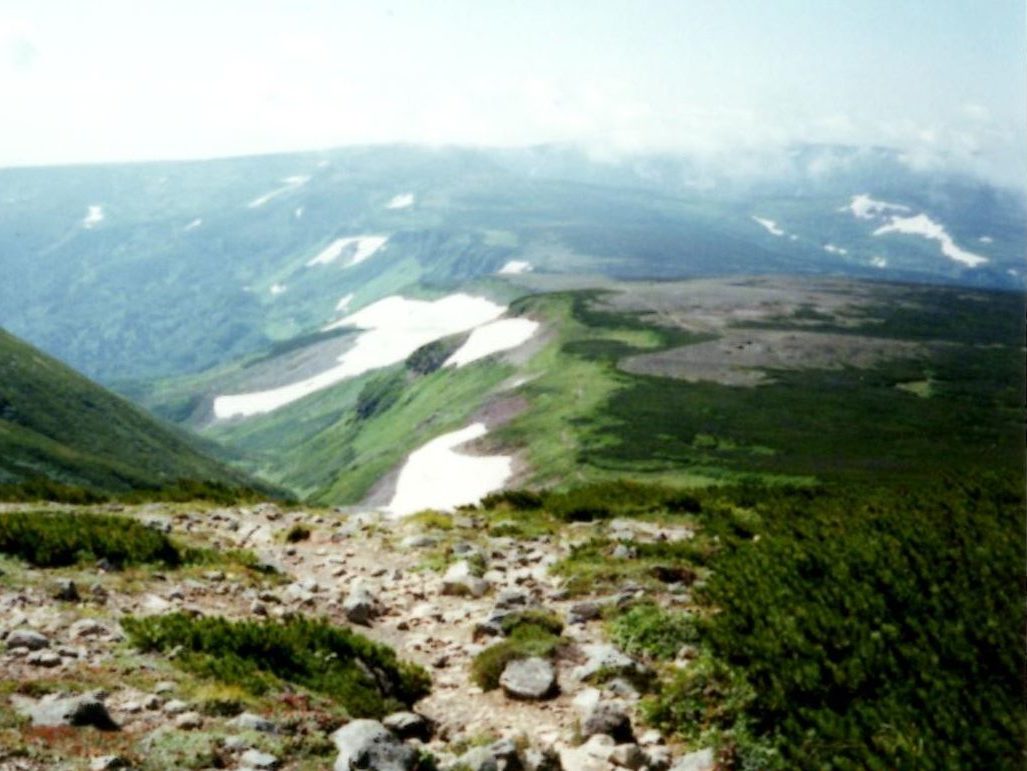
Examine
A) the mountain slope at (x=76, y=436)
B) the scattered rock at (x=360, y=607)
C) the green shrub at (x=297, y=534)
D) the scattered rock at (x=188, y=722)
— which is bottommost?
the mountain slope at (x=76, y=436)

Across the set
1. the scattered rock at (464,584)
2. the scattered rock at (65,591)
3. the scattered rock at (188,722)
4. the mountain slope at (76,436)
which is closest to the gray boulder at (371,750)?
the scattered rock at (188,722)

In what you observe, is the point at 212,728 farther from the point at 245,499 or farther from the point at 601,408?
the point at 601,408

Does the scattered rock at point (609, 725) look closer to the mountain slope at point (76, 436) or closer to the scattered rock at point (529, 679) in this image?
the scattered rock at point (529, 679)

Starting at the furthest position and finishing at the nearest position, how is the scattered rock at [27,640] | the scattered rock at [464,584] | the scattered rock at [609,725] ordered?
1. the scattered rock at [464,584]
2. the scattered rock at [27,640]
3. the scattered rock at [609,725]

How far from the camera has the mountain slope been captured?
11519 centimetres

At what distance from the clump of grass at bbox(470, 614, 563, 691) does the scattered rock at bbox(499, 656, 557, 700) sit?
16cm

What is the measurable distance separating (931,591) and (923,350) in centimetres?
17078

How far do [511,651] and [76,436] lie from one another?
152 meters

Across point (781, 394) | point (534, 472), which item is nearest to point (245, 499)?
point (534, 472)

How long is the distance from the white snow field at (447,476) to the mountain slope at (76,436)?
3993 centimetres

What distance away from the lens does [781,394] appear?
399 ft

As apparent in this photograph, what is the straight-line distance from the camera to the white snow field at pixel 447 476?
88.2 metres

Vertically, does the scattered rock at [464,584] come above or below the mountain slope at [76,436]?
above

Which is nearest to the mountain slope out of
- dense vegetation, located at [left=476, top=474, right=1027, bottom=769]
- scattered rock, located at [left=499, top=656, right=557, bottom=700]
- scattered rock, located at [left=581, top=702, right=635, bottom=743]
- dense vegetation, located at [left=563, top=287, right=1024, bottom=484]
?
dense vegetation, located at [left=563, top=287, right=1024, bottom=484]
